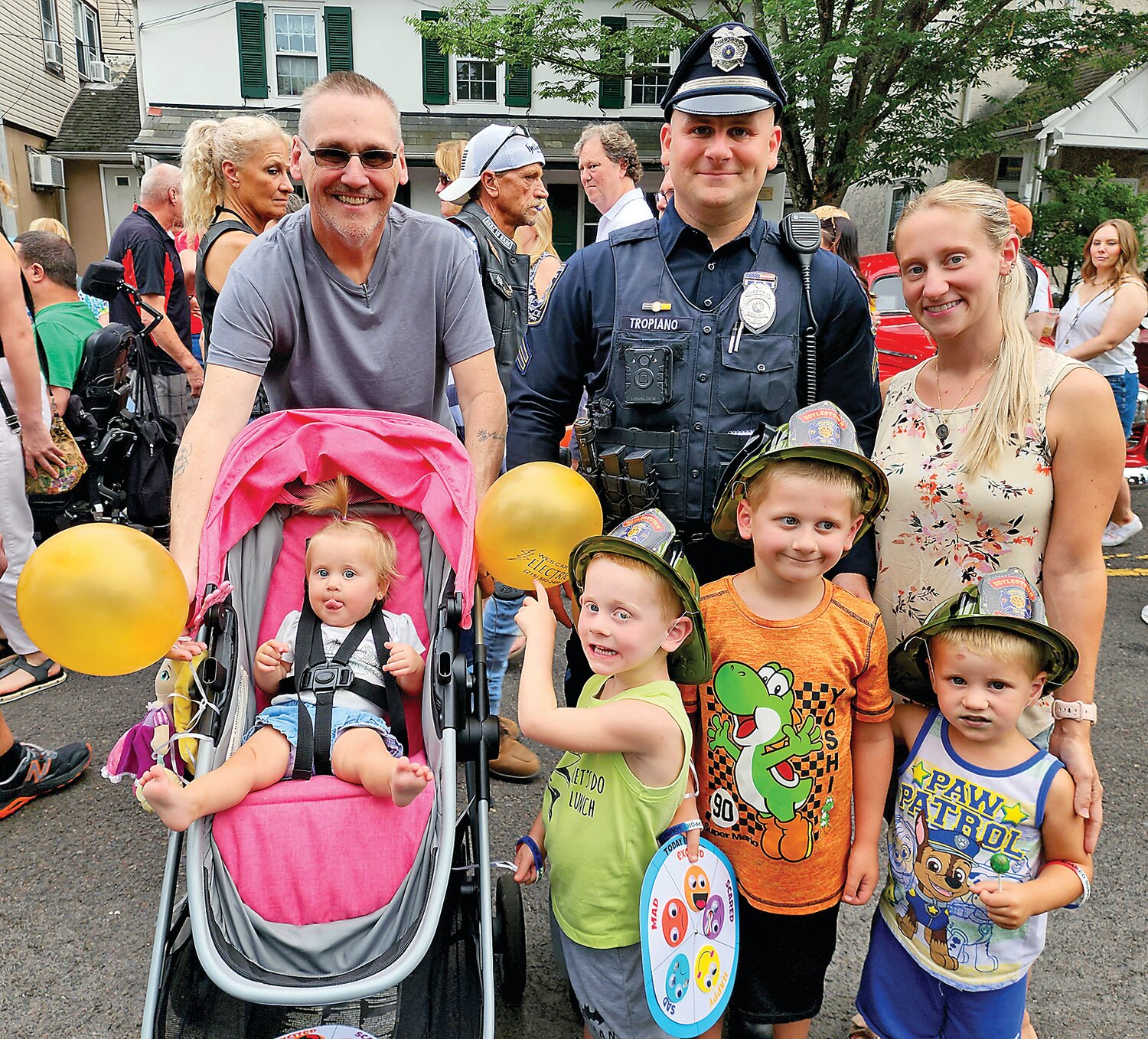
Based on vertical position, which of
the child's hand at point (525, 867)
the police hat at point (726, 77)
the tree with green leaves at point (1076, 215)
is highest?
the tree with green leaves at point (1076, 215)

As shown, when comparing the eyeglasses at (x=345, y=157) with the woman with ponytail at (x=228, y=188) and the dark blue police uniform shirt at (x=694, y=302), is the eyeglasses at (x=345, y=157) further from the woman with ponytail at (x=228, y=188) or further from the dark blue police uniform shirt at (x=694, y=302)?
the woman with ponytail at (x=228, y=188)

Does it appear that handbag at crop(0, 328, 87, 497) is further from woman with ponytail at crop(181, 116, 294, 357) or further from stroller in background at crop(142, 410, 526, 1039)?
stroller in background at crop(142, 410, 526, 1039)

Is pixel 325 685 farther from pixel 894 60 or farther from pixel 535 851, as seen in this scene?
pixel 894 60

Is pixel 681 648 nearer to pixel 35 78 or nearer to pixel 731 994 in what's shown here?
pixel 731 994

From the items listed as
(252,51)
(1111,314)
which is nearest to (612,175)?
(1111,314)

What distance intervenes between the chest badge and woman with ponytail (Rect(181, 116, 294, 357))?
248cm

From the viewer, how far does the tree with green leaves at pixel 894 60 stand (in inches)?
477

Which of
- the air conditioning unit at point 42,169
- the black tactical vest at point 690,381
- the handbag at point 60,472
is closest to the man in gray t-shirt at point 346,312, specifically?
the black tactical vest at point 690,381

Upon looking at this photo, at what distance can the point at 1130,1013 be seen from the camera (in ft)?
8.30

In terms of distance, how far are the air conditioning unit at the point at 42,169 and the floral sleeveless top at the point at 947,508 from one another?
25.2 m

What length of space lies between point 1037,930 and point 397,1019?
151 cm

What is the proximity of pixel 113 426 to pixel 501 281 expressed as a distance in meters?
2.77

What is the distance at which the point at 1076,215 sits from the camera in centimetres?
1349

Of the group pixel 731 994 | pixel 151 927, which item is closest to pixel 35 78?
pixel 151 927
